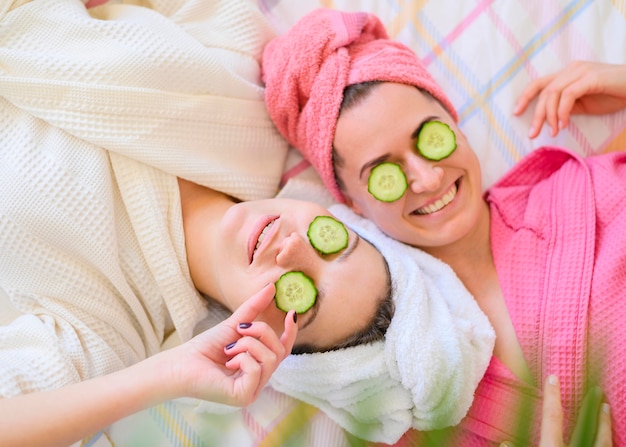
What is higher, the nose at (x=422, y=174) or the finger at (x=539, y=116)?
the finger at (x=539, y=116)

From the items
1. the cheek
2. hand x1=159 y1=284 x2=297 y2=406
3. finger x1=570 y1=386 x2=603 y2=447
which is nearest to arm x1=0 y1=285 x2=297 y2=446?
hand x1=159 y1=284 x2=297 y2=406

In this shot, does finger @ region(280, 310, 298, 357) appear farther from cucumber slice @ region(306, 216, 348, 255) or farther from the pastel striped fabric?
the pastel striped fabric

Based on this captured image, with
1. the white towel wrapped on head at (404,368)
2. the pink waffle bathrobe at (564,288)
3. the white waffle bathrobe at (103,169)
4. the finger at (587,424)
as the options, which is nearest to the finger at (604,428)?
the pink waffle bathrobe at (564,288)

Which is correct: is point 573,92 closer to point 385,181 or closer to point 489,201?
point 489,201

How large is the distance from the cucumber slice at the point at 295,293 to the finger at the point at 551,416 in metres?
0.67

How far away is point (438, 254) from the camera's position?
198cm

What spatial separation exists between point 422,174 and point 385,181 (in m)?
0.11

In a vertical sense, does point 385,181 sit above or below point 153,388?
above

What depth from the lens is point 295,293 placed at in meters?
1.53

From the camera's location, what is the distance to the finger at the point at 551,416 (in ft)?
4.79

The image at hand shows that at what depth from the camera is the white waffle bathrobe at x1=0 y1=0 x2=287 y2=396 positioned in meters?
1.67

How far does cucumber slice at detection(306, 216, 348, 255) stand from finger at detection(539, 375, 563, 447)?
2.20 feet

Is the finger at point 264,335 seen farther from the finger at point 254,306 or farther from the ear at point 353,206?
the ear at point 353,206

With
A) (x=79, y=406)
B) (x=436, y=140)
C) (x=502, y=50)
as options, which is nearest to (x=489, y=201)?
(x=436, y=140)
